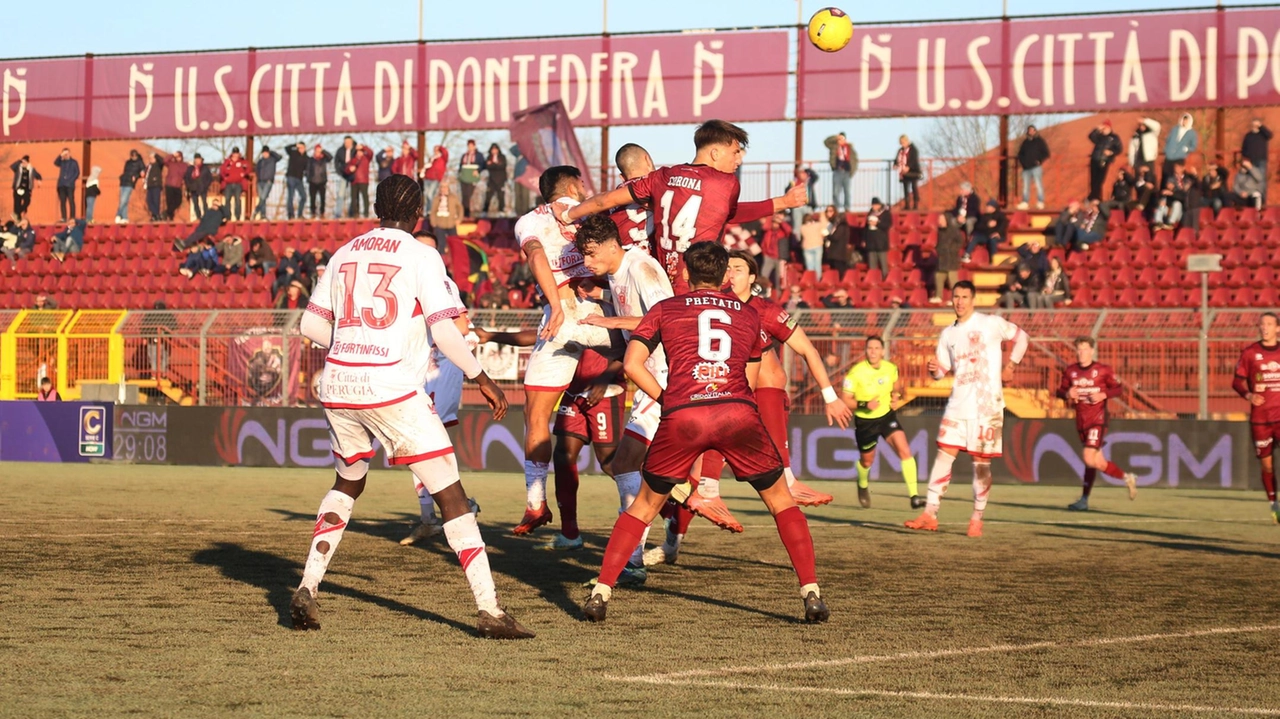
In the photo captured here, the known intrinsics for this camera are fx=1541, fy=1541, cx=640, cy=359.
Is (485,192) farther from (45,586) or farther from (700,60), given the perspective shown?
(45,586)

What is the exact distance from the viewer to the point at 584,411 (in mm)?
10555

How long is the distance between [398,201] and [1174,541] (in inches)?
333

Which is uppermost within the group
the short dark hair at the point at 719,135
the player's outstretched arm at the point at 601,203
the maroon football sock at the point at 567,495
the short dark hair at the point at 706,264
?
the short dark hair at the point at 719,135

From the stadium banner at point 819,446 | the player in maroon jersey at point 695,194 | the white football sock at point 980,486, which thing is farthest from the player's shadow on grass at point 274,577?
the stadium banner at point 819,446

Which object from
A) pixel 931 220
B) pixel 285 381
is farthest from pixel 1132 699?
pixel 931 220

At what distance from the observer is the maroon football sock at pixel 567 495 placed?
10.7m

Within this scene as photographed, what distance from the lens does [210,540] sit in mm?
11492

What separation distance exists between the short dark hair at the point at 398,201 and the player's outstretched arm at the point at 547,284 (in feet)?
7.40

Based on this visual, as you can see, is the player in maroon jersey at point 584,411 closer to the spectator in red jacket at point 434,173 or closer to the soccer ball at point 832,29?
the soccer ball at point 832,29

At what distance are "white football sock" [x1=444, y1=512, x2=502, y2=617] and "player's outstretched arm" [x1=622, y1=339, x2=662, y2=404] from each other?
104 centimetres

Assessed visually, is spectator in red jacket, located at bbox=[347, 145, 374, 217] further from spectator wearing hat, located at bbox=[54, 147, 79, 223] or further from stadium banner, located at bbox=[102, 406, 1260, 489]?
stadium banner, located at bbox=[102, 406, 1260, 489]

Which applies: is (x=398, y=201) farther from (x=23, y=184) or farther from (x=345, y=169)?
(x=23, y=184)

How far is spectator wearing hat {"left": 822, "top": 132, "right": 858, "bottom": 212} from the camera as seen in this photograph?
2997cm

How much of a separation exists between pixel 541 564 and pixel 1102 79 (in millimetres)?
22596
